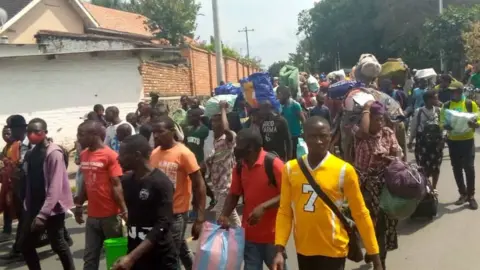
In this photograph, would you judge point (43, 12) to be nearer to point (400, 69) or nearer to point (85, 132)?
point (400, 69)

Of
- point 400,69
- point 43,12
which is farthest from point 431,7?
point 400,69

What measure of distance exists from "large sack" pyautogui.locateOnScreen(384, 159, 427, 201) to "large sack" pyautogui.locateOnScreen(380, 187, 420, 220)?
38 millimetres

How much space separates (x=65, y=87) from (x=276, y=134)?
1060cm

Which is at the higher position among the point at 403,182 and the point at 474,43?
the point at 474,43

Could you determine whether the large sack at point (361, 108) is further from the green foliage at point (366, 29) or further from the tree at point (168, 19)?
the green foliage at point (366, 29)

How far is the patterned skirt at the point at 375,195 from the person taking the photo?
19.2 ft

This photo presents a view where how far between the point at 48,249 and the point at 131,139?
4305mm

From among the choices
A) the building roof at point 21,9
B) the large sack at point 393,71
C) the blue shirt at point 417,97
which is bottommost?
the blue shirt at point 417,97

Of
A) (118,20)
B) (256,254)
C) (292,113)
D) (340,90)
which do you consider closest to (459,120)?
(340,90)

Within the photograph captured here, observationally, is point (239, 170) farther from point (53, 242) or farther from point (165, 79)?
point (165, 79)

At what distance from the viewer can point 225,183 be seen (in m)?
6.81

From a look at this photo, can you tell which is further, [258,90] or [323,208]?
[258,90]

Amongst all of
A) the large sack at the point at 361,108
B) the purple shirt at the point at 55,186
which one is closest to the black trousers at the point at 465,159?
the large sack at the point at 361,108

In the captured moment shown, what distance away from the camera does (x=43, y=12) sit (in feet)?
92.4
